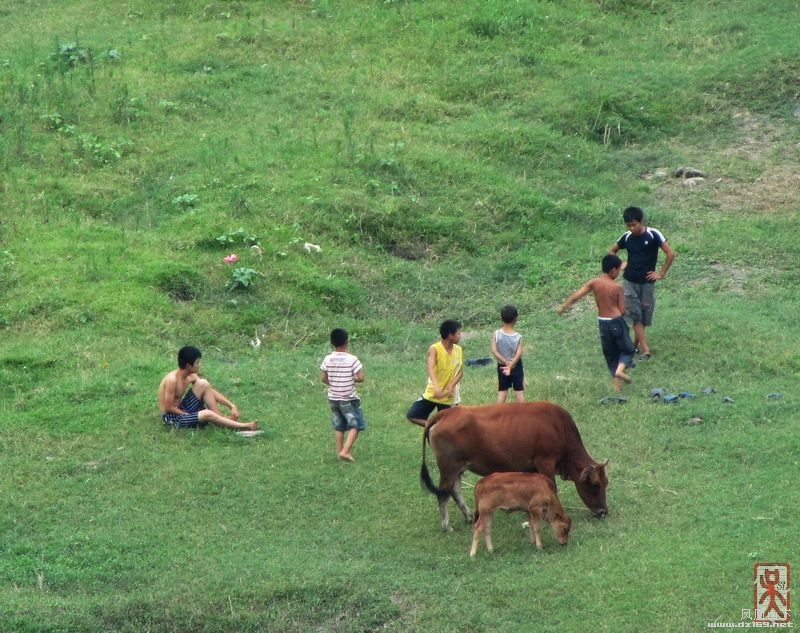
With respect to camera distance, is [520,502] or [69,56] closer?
[520,502]

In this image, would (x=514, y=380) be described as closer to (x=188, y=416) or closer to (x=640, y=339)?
(x=640, y=339)

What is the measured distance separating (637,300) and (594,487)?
4590mm

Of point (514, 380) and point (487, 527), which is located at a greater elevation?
point (514, 380)

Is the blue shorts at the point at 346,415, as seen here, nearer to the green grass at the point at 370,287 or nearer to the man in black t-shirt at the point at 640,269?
the green grass at the point at 370,287

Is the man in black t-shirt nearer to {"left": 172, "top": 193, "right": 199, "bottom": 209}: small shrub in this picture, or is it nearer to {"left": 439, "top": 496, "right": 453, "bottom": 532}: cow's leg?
{"left": 439, "top": 496, "right": 453, "bottom": 532}: cow's leg

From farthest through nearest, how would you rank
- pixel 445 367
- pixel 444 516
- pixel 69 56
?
pixel 69 56 < pixel 445 367 < pixel 444 516

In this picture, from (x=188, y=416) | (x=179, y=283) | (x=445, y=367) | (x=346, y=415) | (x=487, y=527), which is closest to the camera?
(x=487, y=527)

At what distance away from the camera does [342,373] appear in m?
12.3

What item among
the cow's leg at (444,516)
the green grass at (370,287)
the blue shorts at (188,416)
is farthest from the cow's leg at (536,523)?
the blue shorts at (188,416)

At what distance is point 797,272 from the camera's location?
17.8 meters

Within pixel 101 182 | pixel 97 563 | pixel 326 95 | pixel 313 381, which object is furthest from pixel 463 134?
pixel 97 563

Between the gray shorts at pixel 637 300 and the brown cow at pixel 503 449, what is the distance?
14.1 ft

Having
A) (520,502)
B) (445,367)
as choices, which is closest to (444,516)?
(520,502)

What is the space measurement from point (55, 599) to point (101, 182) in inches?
421
